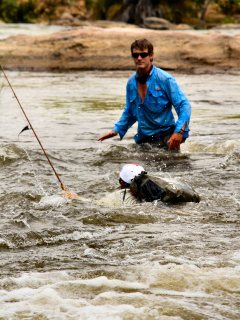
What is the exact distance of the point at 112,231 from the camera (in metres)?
A: 6.59

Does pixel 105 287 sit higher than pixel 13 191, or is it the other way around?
pixel 105 287

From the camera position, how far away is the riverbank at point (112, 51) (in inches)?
917

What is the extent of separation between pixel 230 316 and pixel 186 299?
383mm

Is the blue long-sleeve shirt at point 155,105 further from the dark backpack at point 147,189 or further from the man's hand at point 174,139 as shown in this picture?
the dark backpack at point 147,189

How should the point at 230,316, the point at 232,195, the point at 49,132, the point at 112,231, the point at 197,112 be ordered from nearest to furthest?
the point at 230,316, the point at 112,231, the point at 232,195, the point at 49,132, the point at 197,112

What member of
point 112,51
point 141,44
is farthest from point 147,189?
point 112,51

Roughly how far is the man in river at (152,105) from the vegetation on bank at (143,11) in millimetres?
36725

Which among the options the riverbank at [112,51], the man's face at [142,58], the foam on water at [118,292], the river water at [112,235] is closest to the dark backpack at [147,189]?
the river water at [112,235]

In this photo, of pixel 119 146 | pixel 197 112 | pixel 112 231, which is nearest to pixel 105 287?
pixel 112 231

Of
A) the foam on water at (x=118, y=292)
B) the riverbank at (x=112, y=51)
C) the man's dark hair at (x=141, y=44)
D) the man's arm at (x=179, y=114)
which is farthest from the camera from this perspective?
the riverbank at (x=112, y=51)

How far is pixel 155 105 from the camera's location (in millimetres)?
9828

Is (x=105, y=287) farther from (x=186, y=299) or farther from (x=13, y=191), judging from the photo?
(x=13, y=191)

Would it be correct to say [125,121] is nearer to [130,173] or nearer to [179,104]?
[179,104]

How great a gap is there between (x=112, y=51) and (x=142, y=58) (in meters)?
15.1
